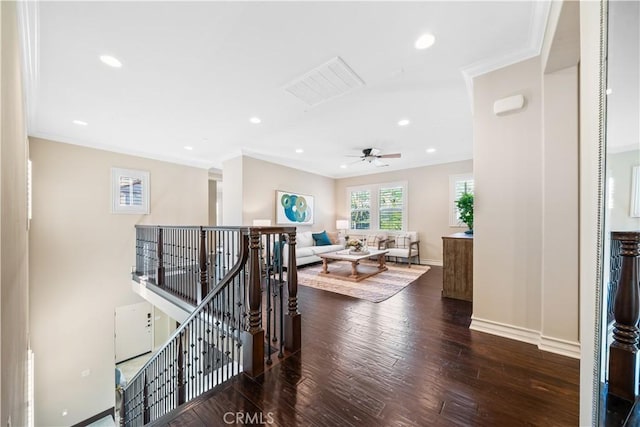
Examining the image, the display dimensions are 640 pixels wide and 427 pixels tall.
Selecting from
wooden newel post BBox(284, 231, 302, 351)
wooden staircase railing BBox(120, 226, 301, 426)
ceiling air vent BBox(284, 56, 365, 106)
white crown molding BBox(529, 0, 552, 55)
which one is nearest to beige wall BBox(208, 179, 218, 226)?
wooden staircase railing BBox(120, 226, 301, 426)

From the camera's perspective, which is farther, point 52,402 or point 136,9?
point 52,402

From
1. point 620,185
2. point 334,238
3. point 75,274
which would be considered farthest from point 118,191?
point 620,185

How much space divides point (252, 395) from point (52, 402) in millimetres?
5772

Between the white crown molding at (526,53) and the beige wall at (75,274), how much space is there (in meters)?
6.47

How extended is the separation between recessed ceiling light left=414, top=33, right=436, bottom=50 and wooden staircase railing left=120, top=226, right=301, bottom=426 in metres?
2.05

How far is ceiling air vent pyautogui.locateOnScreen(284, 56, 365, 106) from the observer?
2.59 meters

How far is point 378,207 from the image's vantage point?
763 cm

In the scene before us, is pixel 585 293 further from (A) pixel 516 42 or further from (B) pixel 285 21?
(B) pixel 285 21

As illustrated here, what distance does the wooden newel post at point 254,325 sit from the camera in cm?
185

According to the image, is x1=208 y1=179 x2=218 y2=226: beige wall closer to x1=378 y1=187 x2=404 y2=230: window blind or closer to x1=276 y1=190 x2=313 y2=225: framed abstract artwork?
x1=276 y1=190 x2=313 y2=225: framed abstract artwork

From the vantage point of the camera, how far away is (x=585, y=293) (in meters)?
1.08

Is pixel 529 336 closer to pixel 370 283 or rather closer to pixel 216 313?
pixel 370 283

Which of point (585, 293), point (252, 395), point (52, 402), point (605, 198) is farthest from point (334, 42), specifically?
Result: point (52, 402)

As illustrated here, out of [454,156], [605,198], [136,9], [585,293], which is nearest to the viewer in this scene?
[605,198]
